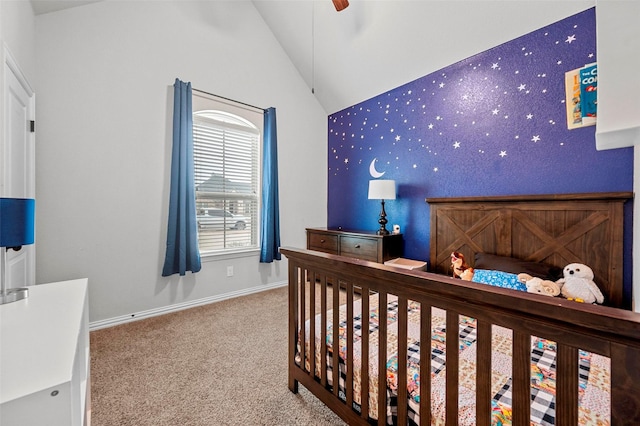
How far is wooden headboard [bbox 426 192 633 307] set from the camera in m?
1.85

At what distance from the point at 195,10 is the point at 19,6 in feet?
5.11

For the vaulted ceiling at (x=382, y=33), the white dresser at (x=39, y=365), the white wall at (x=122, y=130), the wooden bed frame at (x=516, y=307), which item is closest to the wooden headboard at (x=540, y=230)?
the wooden bed frame at (x=516, y=307)

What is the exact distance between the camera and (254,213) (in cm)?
351

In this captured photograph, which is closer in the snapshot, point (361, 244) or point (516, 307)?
point (516, 307)

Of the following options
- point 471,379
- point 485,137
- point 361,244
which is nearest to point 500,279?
point 471,379

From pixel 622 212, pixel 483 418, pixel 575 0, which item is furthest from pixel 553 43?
pixel 483 418

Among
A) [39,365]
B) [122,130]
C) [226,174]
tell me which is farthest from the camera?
[226,174]

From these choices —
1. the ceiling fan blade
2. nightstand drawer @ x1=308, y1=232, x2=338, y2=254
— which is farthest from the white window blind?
the ceiling fan blade

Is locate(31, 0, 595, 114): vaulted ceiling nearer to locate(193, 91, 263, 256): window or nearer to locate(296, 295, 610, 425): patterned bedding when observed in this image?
locate(193, 91, 263, 256): window

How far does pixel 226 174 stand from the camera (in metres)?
3.21

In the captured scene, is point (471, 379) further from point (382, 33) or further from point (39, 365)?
point (382, 33)

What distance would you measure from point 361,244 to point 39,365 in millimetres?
2700

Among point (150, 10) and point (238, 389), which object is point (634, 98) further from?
point (150, 10)

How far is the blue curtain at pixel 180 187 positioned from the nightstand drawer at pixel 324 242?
1556 mm
